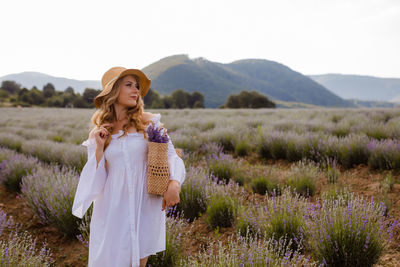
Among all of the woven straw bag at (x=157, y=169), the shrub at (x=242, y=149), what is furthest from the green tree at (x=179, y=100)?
the woven straw bag at (x=157, y=169)

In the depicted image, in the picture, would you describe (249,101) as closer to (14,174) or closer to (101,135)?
(14,174)

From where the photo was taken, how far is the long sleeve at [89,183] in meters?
1.64

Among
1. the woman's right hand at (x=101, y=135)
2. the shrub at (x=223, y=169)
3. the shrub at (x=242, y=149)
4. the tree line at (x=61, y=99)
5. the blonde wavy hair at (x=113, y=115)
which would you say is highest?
the tree line at (x=61, y=99)

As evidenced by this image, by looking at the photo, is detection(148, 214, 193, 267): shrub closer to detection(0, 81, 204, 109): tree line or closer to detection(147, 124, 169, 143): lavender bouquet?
detection(147, 124, 169, 143): lavender bouquet

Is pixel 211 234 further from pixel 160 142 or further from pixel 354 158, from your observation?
pixel 354 158

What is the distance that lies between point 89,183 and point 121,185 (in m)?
0.20

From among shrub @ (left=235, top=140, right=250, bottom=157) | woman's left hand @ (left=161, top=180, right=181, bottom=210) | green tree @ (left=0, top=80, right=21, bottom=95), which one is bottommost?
shrub @ (left=235, top=140, right=250, bottom=157)

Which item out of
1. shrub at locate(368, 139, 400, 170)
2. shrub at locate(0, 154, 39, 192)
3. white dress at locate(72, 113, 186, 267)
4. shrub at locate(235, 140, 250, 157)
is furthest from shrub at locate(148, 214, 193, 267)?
shrub at locate(235, 140, 250, 157)

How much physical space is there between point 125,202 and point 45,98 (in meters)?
61.2

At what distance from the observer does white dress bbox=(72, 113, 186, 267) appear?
1617mm

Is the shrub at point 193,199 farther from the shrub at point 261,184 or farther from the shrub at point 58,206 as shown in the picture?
the shrub at point 58,206

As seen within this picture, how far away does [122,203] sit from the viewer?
168 cm

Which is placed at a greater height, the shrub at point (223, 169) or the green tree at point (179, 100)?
the green tree at point (179, 100)

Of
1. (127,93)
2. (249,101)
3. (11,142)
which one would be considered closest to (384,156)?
(127,93)
